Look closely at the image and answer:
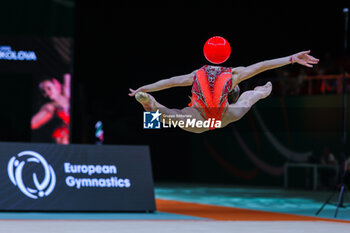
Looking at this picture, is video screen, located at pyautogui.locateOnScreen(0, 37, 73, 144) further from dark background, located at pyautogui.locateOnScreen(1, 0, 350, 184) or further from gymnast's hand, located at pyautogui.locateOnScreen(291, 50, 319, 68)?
gymnast's hand, located at pyautogui.locateOnScreen(291, 50, 319, 68)

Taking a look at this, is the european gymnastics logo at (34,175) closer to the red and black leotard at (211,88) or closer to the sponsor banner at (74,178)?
the sponsor banner at (74,178)

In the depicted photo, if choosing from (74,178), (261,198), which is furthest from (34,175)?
(261,198)

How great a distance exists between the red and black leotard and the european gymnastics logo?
13607 millimetres

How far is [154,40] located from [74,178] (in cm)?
938

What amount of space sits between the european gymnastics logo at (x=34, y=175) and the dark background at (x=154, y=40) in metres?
3.40

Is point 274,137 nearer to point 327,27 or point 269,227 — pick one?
point 327,27

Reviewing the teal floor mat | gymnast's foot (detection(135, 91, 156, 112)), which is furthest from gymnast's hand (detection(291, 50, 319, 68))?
the teal floor mat

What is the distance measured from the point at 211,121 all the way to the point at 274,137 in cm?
2865

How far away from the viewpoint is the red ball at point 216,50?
5.00 m

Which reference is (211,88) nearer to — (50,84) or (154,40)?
(154,40)

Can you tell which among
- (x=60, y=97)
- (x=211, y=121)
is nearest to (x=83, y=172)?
(x=60, y=97)

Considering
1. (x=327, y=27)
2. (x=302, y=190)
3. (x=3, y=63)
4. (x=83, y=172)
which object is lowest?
(x=302, y=190)

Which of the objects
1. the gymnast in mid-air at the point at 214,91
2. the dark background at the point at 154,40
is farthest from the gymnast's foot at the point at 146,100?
the dark background at the point at 154,40

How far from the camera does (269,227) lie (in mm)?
16438
